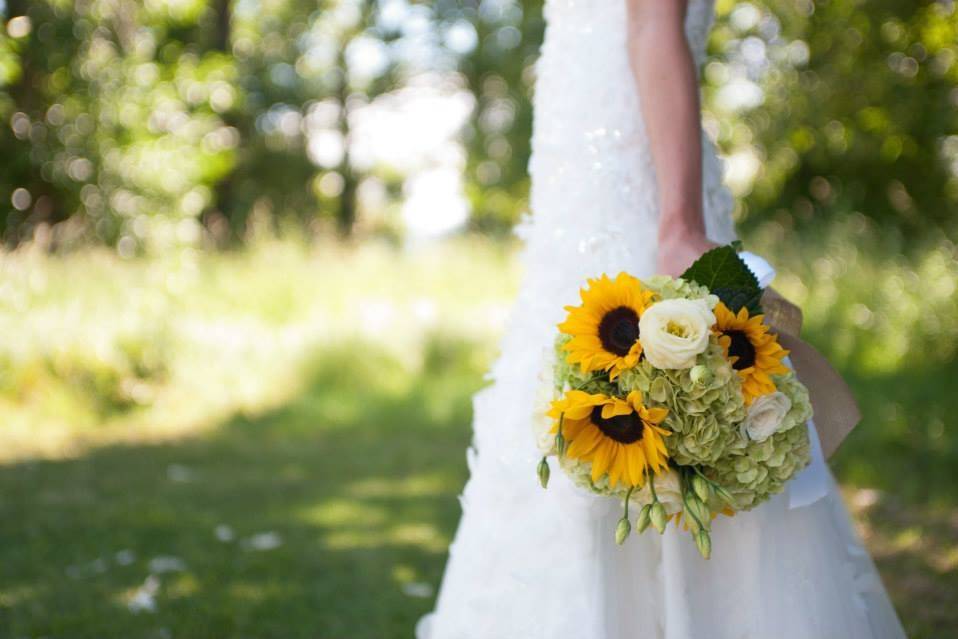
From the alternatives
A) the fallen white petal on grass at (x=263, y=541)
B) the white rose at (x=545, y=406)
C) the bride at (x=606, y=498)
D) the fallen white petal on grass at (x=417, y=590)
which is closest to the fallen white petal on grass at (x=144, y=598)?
the fallen white petal on grass at (x=263, y=541)

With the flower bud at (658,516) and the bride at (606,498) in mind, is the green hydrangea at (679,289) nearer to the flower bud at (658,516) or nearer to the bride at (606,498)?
the bride at (606,498)

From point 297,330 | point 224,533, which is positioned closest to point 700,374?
point 224,533

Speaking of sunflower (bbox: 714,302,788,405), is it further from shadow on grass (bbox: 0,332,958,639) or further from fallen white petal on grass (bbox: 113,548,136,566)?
fallen white petal on grass (bbox: 113,548,136,566)

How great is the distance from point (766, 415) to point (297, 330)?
24.1ft

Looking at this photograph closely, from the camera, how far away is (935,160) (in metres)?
12.1

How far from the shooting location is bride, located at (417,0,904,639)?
1.81 m

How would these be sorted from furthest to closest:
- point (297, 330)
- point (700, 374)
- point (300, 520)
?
point (297, 330)
point (300, 520)
point (700, 374)

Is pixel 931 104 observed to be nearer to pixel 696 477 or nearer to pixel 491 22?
pixel 696 477

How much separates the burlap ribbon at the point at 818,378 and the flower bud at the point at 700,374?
27 cm

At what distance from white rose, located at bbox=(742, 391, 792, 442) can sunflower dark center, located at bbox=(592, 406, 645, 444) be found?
0.59 feet

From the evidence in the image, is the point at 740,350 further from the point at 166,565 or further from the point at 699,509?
the point at 166,565

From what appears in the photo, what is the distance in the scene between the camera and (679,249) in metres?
1.81

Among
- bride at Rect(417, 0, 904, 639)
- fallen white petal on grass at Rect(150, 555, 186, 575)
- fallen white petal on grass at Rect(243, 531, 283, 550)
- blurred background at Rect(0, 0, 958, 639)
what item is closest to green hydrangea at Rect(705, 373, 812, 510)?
bride at Rect(417, 0, 904, 639)

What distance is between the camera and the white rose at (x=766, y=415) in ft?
5.04
